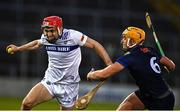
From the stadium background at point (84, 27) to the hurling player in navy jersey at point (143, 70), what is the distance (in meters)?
15.2

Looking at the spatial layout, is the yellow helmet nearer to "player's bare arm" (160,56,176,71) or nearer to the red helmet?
"player's bare arm" (160,56,176,71)

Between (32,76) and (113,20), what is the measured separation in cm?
420

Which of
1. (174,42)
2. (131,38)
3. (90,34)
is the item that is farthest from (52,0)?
(131,38)

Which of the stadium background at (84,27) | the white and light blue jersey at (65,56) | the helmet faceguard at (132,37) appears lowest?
the stadium background at (84,27)

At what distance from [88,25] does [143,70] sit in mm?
17621

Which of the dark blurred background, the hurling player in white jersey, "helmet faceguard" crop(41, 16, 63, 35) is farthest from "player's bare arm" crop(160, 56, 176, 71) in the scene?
the dark blurred background

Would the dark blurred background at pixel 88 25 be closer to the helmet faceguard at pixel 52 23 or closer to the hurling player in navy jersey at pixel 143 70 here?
the helmet faceguard at pixel 52 23

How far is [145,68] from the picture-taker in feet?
34.0

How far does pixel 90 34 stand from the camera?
27250 mm

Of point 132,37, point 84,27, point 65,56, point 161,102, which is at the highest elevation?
point 132,37

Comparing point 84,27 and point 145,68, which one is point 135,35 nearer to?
point 145,68

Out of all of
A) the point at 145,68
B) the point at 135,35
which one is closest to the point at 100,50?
the point at 135,35

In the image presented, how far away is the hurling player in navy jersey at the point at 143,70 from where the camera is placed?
403 inches

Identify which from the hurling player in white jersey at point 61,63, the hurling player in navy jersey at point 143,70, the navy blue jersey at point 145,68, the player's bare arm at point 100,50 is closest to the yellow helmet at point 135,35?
the hurling player in navy jersey at point 143,70
